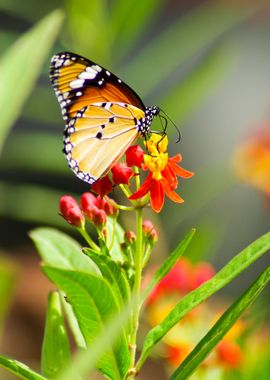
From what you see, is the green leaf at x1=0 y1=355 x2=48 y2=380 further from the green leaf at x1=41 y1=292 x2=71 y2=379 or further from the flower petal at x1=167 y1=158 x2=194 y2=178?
the flower petal at x1=167 y1=158 x2=194 y2=178

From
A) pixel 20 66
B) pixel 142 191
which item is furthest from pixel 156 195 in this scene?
pixel 20 66

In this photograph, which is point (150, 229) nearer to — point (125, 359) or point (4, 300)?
point (125, 359)

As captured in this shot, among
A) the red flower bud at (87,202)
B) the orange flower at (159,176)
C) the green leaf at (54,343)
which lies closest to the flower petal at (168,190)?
the orange flower at (159,176)

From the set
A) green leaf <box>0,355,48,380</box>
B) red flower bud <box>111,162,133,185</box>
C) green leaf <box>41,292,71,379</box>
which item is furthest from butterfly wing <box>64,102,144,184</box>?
green leaf <box>0,355,48,380</box>

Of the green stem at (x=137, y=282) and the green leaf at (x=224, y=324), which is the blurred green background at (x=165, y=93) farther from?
the green leaf at (x=224, y=324)

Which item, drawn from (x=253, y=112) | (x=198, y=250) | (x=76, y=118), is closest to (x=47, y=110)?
(x=198, y=250)

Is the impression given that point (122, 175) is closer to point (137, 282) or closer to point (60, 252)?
point (137, 282)
